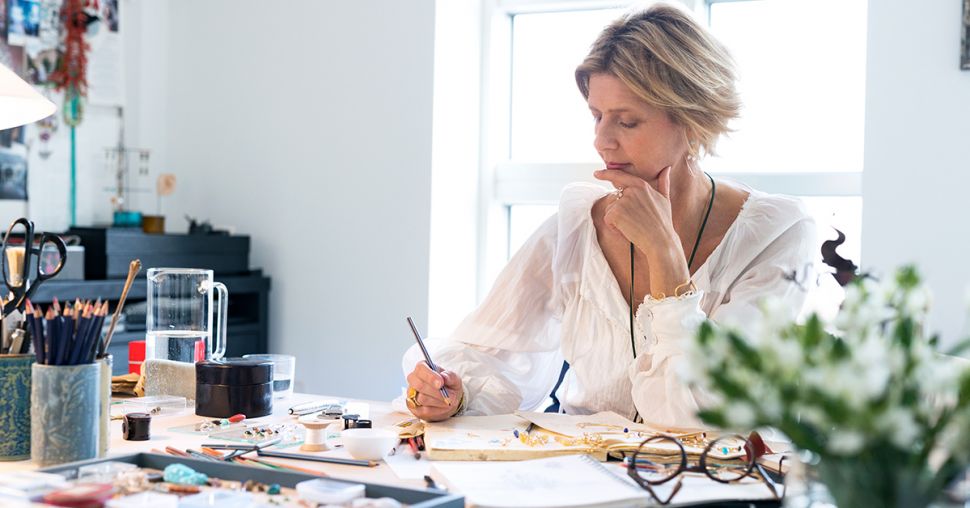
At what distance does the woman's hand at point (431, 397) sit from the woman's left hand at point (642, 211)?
403 mm

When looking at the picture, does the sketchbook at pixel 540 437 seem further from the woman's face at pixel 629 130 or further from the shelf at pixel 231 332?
the shelf at pixel 231 332

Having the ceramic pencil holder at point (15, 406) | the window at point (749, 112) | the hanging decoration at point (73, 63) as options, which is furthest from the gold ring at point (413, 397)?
the hanging decoration at point (73, 63)

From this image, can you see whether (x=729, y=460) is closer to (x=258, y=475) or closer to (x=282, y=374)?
(x=258, y=475)

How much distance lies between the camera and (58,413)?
4.04ft

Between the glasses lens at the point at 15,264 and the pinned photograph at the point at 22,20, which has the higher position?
the pinned photograph at the point at 22,20

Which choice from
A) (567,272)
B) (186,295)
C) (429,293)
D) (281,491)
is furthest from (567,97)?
(281,491)

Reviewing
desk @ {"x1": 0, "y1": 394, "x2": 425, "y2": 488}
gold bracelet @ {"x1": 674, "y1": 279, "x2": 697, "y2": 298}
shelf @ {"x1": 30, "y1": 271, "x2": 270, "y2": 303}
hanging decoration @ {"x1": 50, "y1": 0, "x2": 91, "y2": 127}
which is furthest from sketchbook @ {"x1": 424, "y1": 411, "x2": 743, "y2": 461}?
hanging decoration @ {"x1": 50, "y1": 0, "x2": 91, "y2": 127}

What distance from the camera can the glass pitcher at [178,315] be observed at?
1817 millimetres

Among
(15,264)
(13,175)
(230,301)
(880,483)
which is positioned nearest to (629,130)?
(15,264)

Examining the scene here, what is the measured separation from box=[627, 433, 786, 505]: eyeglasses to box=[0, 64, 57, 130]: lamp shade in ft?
3.03

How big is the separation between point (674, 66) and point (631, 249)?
0.34m

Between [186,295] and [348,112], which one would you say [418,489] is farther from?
[348,112]

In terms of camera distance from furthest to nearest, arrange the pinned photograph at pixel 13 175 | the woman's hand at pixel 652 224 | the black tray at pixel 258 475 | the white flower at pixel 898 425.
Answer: the pinned photograph at pixel 13 175 → the woman's hand at pixel 652 224 → the black tray at pixel 258 475 → the white flower at pixel 898 425

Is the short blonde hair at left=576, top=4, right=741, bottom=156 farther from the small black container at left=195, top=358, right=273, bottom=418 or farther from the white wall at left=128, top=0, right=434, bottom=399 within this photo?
the white wall at left=128, top=0, right=434, bottom=399
